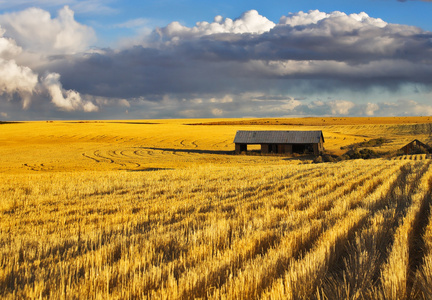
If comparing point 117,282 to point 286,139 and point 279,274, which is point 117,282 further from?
point 286,139

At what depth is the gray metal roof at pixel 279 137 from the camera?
52062mm

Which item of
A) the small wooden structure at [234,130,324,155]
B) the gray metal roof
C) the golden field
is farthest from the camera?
the gray metal roof

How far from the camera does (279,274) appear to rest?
4910 millimetres

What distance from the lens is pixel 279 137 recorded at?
53.5 m

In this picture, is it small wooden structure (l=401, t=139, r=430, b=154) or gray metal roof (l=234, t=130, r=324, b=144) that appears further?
gray metal roof (l=234, t=130, r=324, b=144)

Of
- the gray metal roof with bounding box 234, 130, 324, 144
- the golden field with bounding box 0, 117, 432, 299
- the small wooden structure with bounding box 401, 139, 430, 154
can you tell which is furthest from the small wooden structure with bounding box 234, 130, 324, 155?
the golden field with bounding box 0, 117, 432, 299

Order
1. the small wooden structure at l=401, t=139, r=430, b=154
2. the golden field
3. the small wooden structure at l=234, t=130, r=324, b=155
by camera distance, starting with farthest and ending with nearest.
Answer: the small wooden structure at l=234, t=130, r=324, b=155 → the small wooden structure at l=401, t=139, r=430, b=154 → the golden field

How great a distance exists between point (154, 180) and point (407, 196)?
36.2 feet

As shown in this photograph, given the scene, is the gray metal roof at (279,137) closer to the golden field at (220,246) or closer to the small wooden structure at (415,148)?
the small wooden structure at (415,148)

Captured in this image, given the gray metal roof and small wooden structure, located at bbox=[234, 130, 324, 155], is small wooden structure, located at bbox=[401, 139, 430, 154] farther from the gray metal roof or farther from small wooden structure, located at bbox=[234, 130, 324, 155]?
the gray metal roof

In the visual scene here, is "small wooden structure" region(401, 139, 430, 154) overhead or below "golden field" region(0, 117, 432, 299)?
below

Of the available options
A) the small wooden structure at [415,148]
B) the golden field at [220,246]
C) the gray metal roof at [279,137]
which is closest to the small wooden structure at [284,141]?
the gray metal roof at [279,137]

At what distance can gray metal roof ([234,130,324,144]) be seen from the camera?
52.1 meters

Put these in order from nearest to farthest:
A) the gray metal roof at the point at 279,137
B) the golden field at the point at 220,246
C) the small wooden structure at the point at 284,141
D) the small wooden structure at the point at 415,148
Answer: the golden field at the point at 220,246
the small wooden structure at the point at 415,148
the small wooden structure at the point at 284,141
the gray metal roof at the point at 279,137
